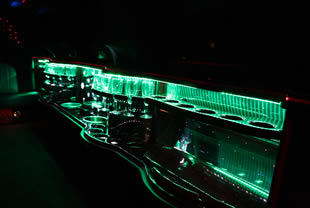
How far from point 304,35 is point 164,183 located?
2.14m

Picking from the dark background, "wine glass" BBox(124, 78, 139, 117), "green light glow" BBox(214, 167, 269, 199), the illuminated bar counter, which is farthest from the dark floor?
the dark background

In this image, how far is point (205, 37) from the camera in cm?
408

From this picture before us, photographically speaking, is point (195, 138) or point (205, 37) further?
point (205, 37)

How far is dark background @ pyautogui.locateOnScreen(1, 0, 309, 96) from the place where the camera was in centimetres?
219

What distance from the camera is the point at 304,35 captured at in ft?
7.75

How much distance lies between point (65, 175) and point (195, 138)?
8.33 feet

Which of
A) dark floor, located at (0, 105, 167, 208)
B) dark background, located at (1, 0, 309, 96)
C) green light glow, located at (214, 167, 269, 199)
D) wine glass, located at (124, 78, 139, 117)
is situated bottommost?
dark floor, located at (0, 105, 167, 208)

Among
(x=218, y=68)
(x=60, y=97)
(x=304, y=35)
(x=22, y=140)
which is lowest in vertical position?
(x=22, y=140)

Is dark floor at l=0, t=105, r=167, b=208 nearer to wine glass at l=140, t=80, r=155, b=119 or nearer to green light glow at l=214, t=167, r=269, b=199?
green light glow at l=214, t=167, r=269, b=199

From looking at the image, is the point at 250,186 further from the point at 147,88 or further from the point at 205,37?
the point at 205,37

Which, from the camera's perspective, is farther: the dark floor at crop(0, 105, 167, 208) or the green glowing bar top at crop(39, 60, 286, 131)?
the dark floor at crop(0, 105, 167, 208)

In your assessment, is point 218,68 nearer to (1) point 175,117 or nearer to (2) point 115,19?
(1) point 175,117

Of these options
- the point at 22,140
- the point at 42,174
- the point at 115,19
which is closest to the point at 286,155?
the point at 42,174

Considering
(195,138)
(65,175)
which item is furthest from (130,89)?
(65,175)
